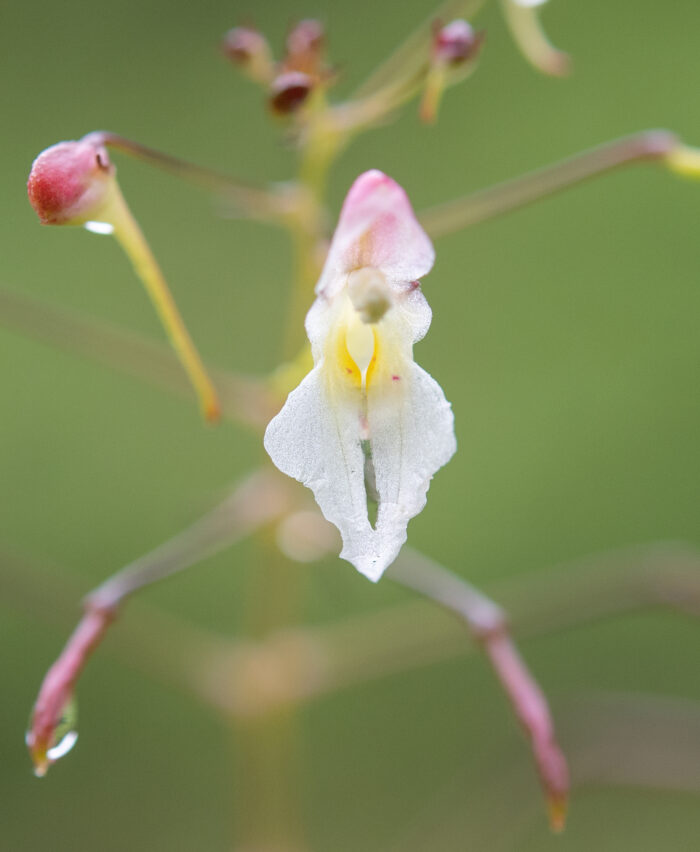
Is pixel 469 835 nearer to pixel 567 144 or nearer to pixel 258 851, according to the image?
pixel 258 851

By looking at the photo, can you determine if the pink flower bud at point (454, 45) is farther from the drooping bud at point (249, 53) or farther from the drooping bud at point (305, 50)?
the drooping bud at point (249, 53)

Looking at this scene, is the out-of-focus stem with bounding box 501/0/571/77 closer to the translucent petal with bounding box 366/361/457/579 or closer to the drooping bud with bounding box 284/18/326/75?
the drooping bud with bounding box 284/18/326/75

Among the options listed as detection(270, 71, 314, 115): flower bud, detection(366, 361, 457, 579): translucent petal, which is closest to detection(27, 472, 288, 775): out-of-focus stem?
detection(366, 361, 457, 579): translucent petal

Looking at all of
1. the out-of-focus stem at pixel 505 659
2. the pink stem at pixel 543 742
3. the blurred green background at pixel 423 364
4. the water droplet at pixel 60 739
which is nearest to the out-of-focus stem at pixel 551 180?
the out-of-focus stem at pixel 505 659

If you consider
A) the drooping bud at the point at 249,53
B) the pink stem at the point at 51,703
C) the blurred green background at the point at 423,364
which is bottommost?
the blurred green background at the point at 423,364

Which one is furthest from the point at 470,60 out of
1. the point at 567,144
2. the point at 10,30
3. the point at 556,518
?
the point at 10,30

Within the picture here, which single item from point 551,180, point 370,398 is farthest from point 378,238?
point 551,180

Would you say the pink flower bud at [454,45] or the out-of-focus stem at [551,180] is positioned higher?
the pink flower bud at [454,45]
